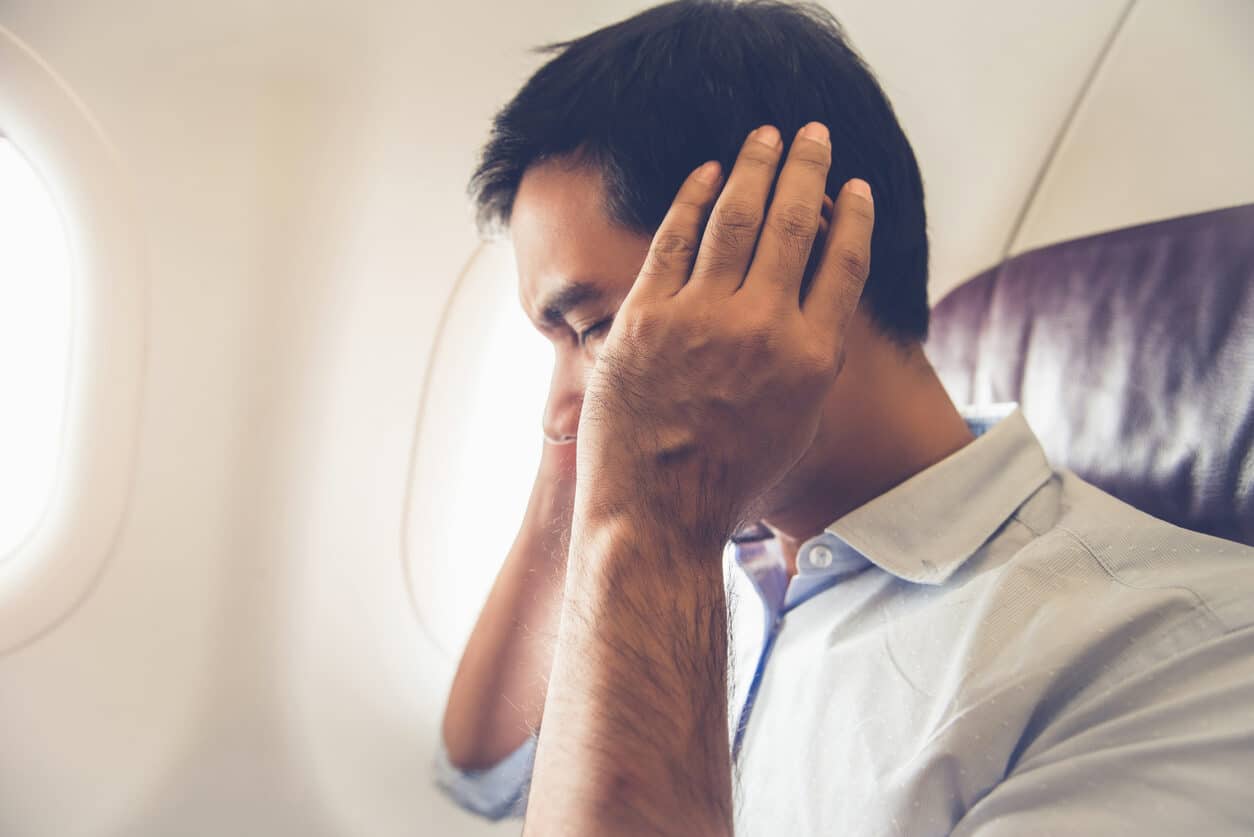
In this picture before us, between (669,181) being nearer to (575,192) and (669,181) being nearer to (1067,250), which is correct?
(575,192)

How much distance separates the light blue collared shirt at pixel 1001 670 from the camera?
19.9 inches

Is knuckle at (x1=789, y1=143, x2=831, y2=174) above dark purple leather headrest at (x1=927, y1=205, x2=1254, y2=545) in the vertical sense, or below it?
above

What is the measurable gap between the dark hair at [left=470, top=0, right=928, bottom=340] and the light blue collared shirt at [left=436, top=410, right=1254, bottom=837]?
0.24 metres

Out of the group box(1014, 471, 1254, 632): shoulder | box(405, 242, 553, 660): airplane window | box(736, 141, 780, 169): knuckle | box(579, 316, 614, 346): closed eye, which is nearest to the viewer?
box(1014, 471, 1254, 632): shoulder

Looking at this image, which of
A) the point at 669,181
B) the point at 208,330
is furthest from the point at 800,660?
the point at 208,330

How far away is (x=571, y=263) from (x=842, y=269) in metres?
0.27

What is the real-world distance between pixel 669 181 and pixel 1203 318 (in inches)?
22.7

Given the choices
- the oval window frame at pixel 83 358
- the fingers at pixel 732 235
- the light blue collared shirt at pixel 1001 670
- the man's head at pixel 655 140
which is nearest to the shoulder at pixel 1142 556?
the light blue collared shirt at pixel 1001 670

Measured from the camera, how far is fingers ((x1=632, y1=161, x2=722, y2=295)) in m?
0.65

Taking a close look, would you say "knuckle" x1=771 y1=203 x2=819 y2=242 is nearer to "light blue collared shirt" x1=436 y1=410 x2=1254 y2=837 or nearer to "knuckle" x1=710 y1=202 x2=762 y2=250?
"knuckle" x1=710 y1=202 x2=762 y2=250

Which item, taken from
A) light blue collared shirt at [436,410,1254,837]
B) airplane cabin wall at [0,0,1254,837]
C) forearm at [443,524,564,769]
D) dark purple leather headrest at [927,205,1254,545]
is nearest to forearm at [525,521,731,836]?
light blue collared shirt at [436,410,1254,837]

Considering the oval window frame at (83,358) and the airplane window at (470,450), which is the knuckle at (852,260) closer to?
the airplane window at (470,450)

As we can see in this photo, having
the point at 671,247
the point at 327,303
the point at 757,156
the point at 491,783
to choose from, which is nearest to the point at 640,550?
the point at 671,247

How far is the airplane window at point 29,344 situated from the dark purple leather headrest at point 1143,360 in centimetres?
123
